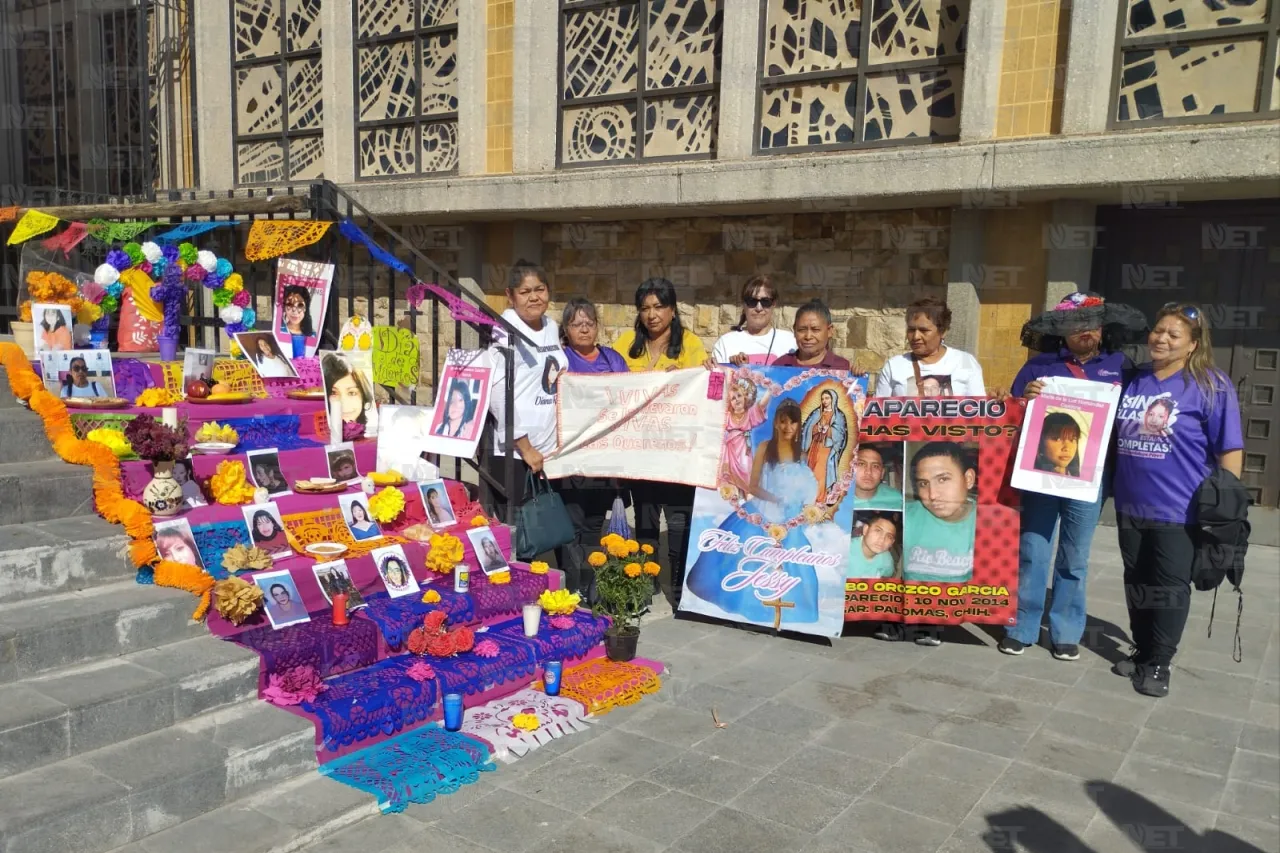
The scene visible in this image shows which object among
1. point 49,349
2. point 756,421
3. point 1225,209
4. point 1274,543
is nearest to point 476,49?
point 49,349

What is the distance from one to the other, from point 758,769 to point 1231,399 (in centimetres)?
324

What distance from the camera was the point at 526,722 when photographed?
14.4ft

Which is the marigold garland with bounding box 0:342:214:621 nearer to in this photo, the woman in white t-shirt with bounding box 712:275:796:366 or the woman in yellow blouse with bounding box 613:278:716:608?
the woman in yellow blouse with bounding box 613:278:716:608

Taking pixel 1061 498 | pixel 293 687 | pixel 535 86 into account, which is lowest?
pixel 293 687

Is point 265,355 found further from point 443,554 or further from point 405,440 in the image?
point 443,554

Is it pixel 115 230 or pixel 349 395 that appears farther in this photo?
pixel 115 230

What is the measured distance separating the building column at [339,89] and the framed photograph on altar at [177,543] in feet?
29.0

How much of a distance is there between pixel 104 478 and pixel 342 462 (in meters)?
1.42

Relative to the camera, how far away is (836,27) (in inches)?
369

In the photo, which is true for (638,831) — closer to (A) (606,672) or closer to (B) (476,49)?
(A) (606,672)

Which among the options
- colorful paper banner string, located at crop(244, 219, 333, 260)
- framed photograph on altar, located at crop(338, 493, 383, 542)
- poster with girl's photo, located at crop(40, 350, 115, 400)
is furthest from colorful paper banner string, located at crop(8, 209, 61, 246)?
framed photograph on altar, located at crop(338, 493, 383, 542)

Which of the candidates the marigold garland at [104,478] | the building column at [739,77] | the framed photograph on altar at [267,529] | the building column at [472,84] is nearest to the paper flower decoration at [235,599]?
the marigold garland at [104,478]

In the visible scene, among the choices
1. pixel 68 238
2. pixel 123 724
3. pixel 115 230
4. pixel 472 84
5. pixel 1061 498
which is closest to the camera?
pixel 123 724

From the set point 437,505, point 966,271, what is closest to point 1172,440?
point 966,271
